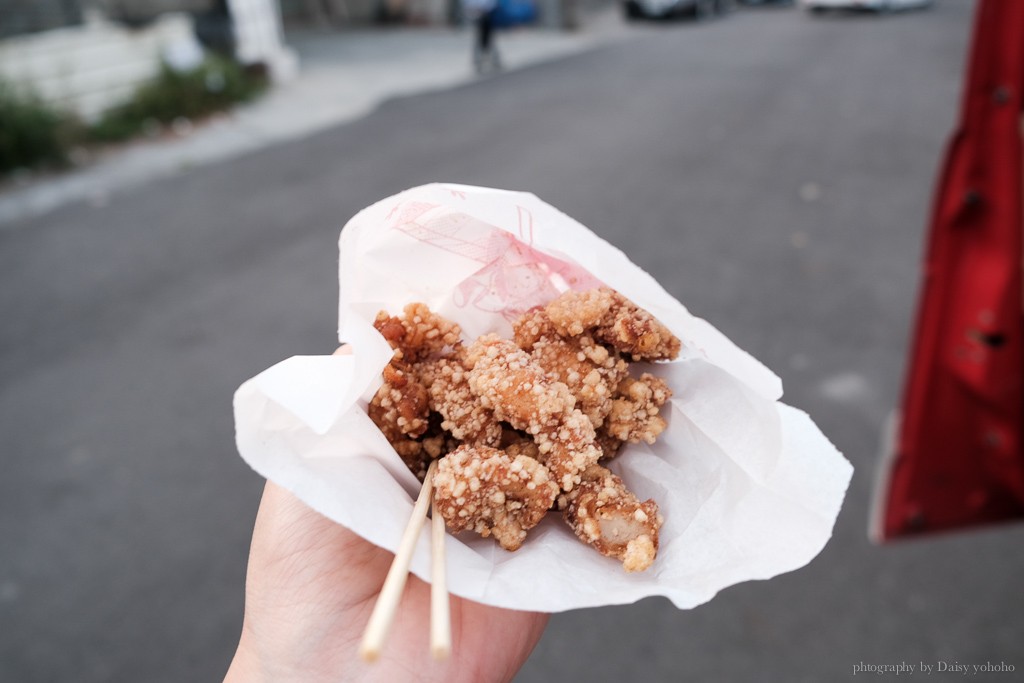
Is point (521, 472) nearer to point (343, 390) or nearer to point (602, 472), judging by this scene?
point (602, 472)

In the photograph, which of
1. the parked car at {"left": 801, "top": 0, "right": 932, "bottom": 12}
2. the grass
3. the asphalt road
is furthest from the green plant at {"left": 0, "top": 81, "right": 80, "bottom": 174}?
the parked car at {"left": 801, "top": 0, "right": 932, "bottom": 12}

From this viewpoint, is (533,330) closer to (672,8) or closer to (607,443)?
(607,443)

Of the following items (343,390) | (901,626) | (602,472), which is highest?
(343,390)

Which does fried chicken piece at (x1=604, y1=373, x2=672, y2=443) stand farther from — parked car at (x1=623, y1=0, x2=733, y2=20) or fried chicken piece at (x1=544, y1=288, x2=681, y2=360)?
parked car at (x1=623, y1=0, x2=733, y2=20)

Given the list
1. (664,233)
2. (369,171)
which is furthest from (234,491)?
(369,171)

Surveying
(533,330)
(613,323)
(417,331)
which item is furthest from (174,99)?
(613,323)

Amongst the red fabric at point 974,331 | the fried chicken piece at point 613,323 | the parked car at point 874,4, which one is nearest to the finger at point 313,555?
the fried chicken piece at point 613,323

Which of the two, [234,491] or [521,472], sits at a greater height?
[521,472]
